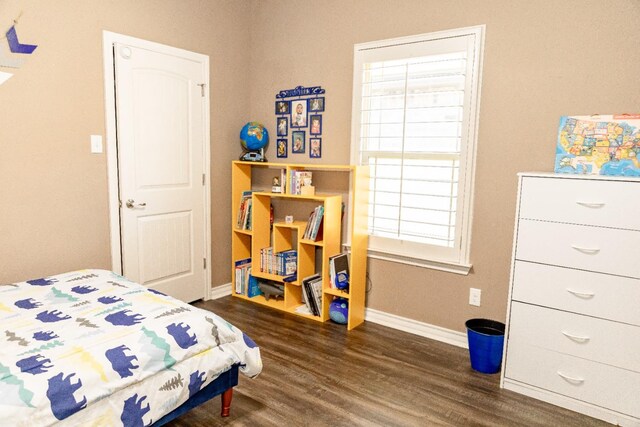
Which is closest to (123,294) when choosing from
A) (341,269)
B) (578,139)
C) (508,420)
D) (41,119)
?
(41,119)

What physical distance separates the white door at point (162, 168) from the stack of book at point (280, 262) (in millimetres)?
546

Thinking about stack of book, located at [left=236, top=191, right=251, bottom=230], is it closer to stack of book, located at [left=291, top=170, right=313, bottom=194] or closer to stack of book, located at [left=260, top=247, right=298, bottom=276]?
stack of book, located at [left=260, top=247, right=298, bottom=276]

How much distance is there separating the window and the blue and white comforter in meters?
1.53

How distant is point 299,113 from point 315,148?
34 cm

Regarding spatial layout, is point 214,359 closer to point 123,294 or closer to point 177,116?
point 123,294

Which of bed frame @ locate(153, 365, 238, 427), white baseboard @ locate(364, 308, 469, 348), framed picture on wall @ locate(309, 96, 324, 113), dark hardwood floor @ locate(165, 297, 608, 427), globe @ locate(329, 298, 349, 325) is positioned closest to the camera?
bed frame @ locate(153, 365, 238, 427)

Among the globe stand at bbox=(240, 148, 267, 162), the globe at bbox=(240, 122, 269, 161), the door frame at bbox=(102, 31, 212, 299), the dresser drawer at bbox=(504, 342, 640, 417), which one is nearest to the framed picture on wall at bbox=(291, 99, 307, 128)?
the globe at bbox=(240, 122, 269, 161)

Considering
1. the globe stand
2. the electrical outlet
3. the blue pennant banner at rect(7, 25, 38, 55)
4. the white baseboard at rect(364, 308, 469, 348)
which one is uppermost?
the blue pennant banner at rect(7, 25, 38, 55)

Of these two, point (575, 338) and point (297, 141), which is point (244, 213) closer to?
point (297, 141)

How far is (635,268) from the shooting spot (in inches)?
81.9

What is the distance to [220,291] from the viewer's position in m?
3.95

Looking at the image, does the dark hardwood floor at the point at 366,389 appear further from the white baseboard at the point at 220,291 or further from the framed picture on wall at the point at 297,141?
the framed picture on wall at the point at 297,141

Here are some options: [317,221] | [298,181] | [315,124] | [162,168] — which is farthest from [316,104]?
[162,168]

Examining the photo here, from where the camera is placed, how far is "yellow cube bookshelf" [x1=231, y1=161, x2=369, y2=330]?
3254 millimetres
